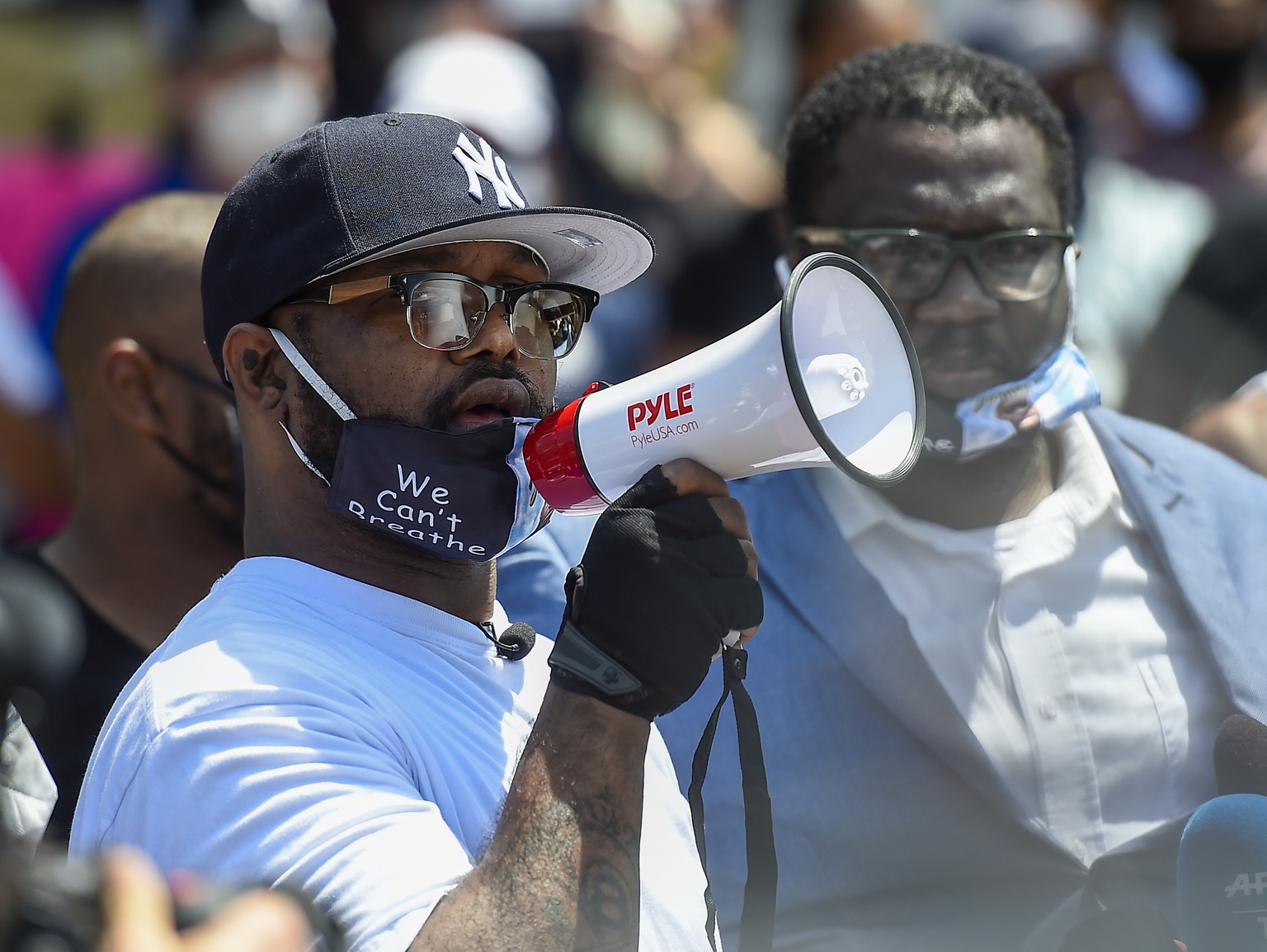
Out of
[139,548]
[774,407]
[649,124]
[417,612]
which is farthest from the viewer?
[649,124]

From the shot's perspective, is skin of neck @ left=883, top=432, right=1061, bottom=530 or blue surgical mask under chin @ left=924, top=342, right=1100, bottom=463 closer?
blue surgical mask under chin @ left=924, top=342, right=1100, bottom=463

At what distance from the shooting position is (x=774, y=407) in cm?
216

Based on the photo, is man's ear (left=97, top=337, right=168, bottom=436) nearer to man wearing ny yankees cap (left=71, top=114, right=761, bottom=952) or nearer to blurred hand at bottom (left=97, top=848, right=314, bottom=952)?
man wearing ny yankees cap (left=71, top=114, right=761, bottom=952)

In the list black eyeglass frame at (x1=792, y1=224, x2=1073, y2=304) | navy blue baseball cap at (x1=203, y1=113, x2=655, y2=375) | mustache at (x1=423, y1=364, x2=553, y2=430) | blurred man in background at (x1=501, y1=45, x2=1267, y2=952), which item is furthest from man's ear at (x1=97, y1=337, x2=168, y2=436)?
black eyeglass frame at (x1=792, y1=224, x2=1073, y2=304)

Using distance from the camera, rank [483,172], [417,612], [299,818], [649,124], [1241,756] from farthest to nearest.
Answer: [649,124], [1241,756], [483,172], [417,612], [299,818]

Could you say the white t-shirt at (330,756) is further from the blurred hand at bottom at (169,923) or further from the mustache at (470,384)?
the blurred hand at bottom at (169,923)

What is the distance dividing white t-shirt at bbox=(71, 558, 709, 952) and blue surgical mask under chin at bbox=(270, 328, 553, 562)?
11 centimetres

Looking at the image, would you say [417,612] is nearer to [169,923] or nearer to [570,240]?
[570,240]

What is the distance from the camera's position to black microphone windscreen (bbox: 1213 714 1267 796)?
2.82m

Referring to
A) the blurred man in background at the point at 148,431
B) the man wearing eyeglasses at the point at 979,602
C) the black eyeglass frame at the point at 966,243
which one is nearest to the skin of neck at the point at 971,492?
the man wearing eyeglasses at the point at 979,602

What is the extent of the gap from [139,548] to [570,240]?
1601mm

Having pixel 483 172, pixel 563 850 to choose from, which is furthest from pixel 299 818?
pixel 483 172

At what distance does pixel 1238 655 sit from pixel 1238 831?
822 millimetres

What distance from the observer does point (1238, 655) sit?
10.4 ft
